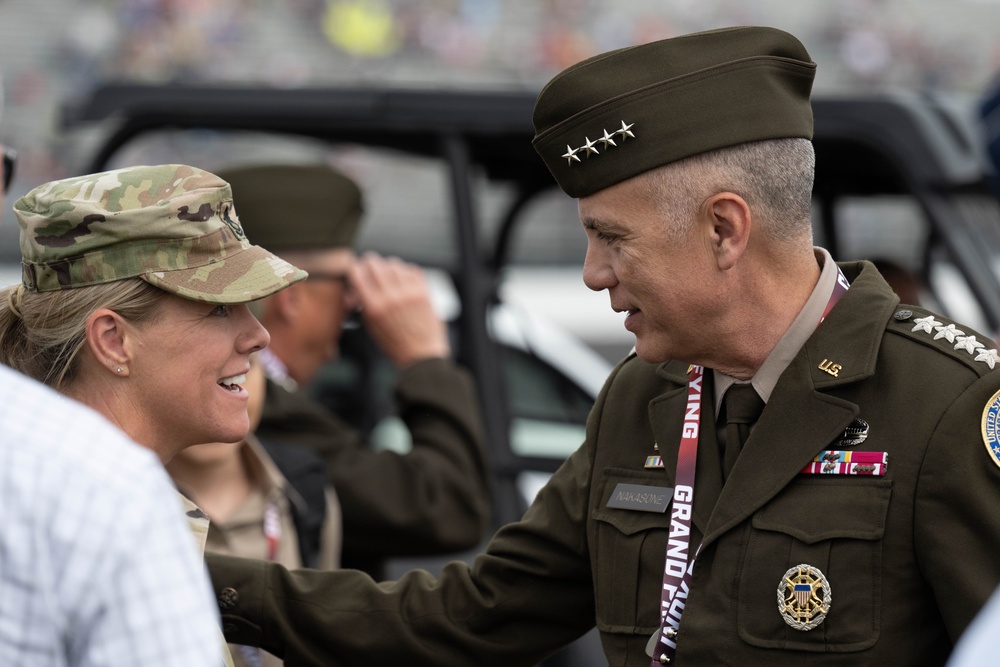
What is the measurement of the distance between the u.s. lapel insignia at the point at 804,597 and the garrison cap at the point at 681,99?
0.63 meters

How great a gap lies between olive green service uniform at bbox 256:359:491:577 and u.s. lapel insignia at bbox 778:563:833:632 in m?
1.56

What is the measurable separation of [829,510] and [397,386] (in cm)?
176

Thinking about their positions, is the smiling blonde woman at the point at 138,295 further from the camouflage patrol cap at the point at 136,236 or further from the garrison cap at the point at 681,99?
the garrison cap at the point at 681,99

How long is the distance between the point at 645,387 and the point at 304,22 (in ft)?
50.6

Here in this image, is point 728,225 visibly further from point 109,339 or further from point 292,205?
point 292,205

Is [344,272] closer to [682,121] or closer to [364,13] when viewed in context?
[682,121]

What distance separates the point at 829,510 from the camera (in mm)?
1944

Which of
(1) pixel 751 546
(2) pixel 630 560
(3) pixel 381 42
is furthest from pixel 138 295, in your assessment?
(3) pixel 381 42

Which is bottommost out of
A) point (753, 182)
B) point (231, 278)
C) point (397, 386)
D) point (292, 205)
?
point (397, 386)

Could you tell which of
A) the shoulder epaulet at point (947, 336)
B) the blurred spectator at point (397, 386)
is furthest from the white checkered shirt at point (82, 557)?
the blurred spectator at point (397, 386)

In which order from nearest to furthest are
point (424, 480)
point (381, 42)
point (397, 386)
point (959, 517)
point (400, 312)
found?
point (959, 517), point (424, 480), point (397, 386), point (400, 312), point (381, 42)

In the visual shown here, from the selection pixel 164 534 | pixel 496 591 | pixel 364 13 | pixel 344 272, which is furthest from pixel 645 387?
pixel 364 13

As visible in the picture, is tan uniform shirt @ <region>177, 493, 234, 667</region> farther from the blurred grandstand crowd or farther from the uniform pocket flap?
the blurred grandstand crowd

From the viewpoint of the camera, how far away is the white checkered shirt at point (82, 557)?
125cm
